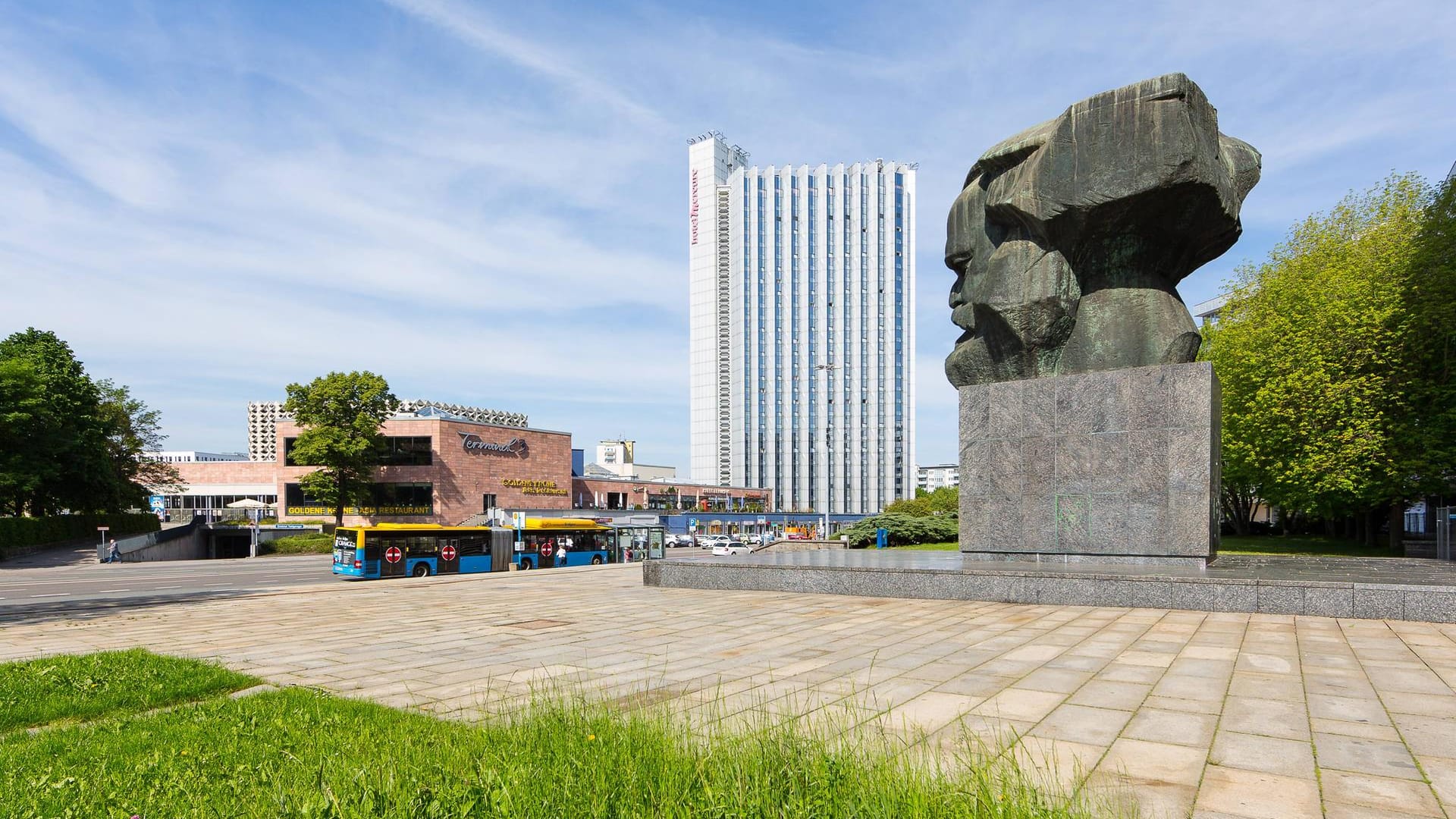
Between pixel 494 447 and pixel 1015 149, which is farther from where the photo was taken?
pixel 494 447

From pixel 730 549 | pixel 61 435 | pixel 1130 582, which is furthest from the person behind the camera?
pixel 730 549

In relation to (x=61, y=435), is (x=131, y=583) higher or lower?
lower

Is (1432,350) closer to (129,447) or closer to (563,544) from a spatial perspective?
(563,544)

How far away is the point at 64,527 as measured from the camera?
48906 mm

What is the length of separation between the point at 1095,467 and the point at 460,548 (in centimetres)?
2569

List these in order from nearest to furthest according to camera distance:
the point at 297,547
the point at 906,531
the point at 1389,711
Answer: the point at 1389,711 → the point at 906,531 → the point at 297,547

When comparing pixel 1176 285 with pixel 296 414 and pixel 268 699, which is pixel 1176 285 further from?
pixel 296 414

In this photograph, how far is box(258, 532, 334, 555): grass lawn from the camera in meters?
52.2

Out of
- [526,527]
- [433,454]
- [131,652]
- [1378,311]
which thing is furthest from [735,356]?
[131,652]

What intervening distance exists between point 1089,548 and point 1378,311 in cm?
1959

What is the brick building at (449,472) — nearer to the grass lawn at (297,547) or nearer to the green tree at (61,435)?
the grass lawn at (297,547)

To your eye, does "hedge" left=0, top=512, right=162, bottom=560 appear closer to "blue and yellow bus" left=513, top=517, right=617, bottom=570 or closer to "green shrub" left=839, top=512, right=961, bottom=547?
"blue and yellow bus" left=513, top=517, right=617, bottom=570

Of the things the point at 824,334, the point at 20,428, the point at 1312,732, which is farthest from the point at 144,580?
the point at 824,334

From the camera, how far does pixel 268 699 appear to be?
710cm
